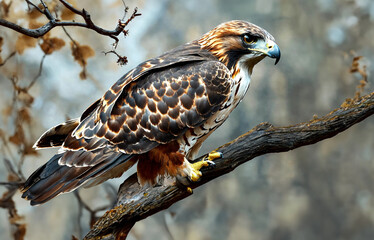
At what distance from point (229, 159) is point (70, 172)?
67 centimetres

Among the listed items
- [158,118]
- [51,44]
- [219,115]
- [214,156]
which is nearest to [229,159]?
[214,156]

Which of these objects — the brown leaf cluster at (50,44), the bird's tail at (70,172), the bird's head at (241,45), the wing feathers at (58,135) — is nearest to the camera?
the bird's tail at (70,172)

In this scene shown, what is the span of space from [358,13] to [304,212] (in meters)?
1.55

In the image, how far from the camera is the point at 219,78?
6.61 ft

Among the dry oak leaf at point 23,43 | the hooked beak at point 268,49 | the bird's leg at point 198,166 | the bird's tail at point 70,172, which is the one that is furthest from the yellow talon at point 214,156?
the dry oak leaf at point 23,43

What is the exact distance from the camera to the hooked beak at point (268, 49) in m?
2.04

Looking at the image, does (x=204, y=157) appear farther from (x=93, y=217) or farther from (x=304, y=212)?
(x=304, y=212)

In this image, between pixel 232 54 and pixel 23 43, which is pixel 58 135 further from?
pixel 23 43

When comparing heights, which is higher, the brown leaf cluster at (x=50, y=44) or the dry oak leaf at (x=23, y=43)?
the dry oak leaf at (x=23, y=43)

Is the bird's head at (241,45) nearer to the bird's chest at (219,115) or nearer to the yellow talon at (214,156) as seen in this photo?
the bird's chest at (219,115)

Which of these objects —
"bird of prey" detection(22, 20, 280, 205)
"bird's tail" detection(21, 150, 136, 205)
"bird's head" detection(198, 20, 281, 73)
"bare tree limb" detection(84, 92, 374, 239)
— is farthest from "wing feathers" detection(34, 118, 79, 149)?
"bird's head" detection(198, 20, 281, 73)

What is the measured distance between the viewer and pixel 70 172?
199 cm

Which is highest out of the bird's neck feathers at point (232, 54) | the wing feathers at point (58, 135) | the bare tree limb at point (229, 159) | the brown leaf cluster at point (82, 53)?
the brown leaf cluster at point (82, 53)

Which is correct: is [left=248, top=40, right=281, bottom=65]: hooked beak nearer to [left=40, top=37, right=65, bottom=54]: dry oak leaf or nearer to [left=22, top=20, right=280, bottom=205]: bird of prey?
[left=22, top=20, right=280, bottom=205]: bird of prey
